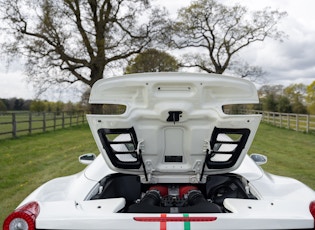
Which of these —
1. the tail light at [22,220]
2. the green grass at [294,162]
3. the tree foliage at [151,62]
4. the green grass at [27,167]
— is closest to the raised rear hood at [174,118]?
the tail light at [22,220]

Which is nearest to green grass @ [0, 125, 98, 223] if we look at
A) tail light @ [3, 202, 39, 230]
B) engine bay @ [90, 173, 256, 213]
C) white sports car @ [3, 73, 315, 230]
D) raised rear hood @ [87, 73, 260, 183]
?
engine bay @ [90, 173, 256, 213]

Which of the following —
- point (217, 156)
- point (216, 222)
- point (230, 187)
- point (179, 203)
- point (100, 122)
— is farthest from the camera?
point (217, 156)

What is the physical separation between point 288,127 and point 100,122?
62.5 ft

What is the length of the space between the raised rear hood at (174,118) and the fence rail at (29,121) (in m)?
11.7

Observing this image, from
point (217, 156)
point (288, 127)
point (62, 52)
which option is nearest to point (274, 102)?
point (288, 127)

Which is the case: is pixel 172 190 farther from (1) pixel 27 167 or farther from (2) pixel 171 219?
(1) pixel 27 167

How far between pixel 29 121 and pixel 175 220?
15334 millimetres

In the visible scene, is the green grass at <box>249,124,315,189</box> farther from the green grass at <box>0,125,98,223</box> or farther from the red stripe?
the red stripe

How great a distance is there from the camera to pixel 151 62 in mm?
25766

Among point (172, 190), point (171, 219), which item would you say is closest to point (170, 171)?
point (172, 190)

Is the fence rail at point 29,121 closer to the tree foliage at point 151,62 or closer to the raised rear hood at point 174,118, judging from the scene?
the tree foliage at point 151,62

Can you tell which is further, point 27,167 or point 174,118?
point 27,167

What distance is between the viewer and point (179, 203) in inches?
109

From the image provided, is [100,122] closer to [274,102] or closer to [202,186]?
[202,186]
